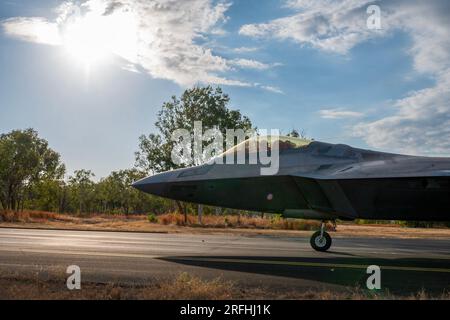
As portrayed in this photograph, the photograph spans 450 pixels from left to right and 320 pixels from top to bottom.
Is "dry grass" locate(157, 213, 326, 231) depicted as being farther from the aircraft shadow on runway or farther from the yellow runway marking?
the yellow runway marking

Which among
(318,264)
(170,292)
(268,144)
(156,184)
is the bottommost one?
(318,264)

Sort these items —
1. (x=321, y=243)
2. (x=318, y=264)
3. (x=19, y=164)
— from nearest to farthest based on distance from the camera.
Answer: (x=318, y=264) → (x=321, y=243) → (x=19, y=164)

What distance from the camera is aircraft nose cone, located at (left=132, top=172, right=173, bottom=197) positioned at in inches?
484

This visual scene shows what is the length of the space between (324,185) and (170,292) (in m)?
6.37

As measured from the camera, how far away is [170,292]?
5777 mm

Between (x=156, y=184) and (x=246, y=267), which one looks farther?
(x=156, y=184)

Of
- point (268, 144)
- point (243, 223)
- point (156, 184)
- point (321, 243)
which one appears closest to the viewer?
point (156, 184)

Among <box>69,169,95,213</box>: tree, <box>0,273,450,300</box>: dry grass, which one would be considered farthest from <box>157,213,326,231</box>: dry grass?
<box>69,169,95,213</box>: tree

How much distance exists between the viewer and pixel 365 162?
11.9m

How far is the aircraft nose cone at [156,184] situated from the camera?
12297 millimetres

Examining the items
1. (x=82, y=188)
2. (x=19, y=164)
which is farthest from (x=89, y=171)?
(x=19, y=164)

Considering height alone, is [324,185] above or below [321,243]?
above

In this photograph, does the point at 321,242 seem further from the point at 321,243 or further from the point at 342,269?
the point at 342,269
